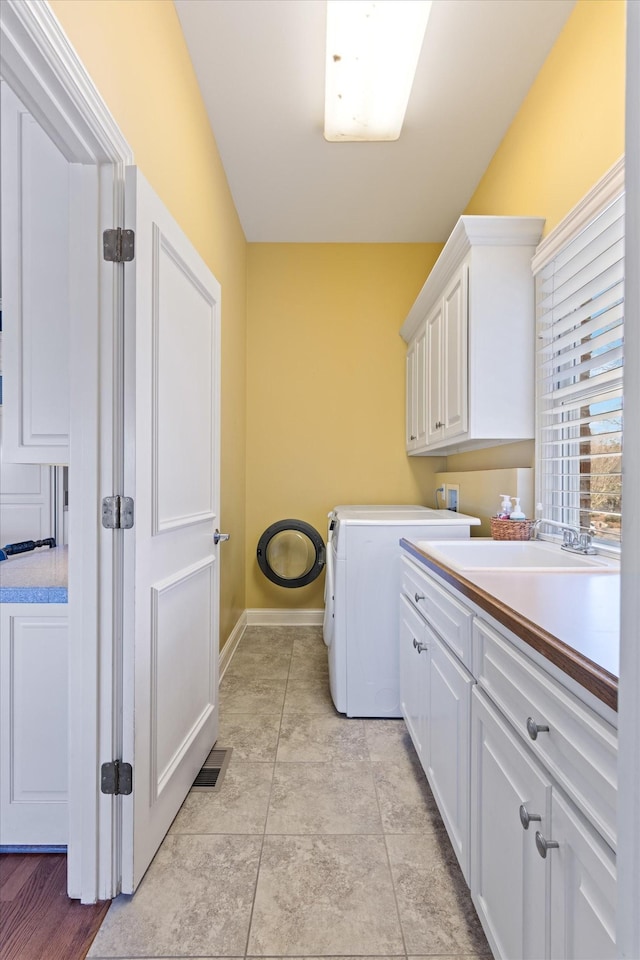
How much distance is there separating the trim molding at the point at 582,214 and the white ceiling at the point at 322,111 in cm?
83

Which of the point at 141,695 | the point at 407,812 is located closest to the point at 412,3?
the point at 141,695

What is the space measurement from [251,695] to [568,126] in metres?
2.85

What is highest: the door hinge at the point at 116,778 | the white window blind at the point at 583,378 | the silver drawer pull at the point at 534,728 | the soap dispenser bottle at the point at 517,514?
the white window blind at the point at 583,378

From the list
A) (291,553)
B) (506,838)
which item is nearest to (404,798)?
(506,838)

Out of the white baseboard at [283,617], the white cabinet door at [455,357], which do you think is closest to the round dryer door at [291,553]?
the white baseboard at [283,617]

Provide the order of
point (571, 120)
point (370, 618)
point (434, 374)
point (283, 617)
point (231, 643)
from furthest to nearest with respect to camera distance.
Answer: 1. point (283, 617)
2. point (231, 643)
3. point (434, 374)
4. point (370, 618)
5. point (571, 120)

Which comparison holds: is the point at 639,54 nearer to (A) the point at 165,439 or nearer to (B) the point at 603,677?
(B) the point at 603,677

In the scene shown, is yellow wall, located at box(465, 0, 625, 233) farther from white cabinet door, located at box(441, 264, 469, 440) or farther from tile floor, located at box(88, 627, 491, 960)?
tile floor, located at box(88, 627, 491, 960)

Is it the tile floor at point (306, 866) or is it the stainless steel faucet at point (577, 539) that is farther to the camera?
the stainless steel faucet at point (577, 539)

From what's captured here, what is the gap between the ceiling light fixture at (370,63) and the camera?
5.47 feet

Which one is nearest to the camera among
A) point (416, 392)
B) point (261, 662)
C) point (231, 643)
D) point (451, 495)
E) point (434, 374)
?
point (434, 374)

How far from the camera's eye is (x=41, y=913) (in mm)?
1237

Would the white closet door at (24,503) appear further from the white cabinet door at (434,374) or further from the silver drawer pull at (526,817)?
the silver drawer pull at (526,817)

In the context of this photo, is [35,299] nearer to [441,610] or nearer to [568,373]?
[441,610]
